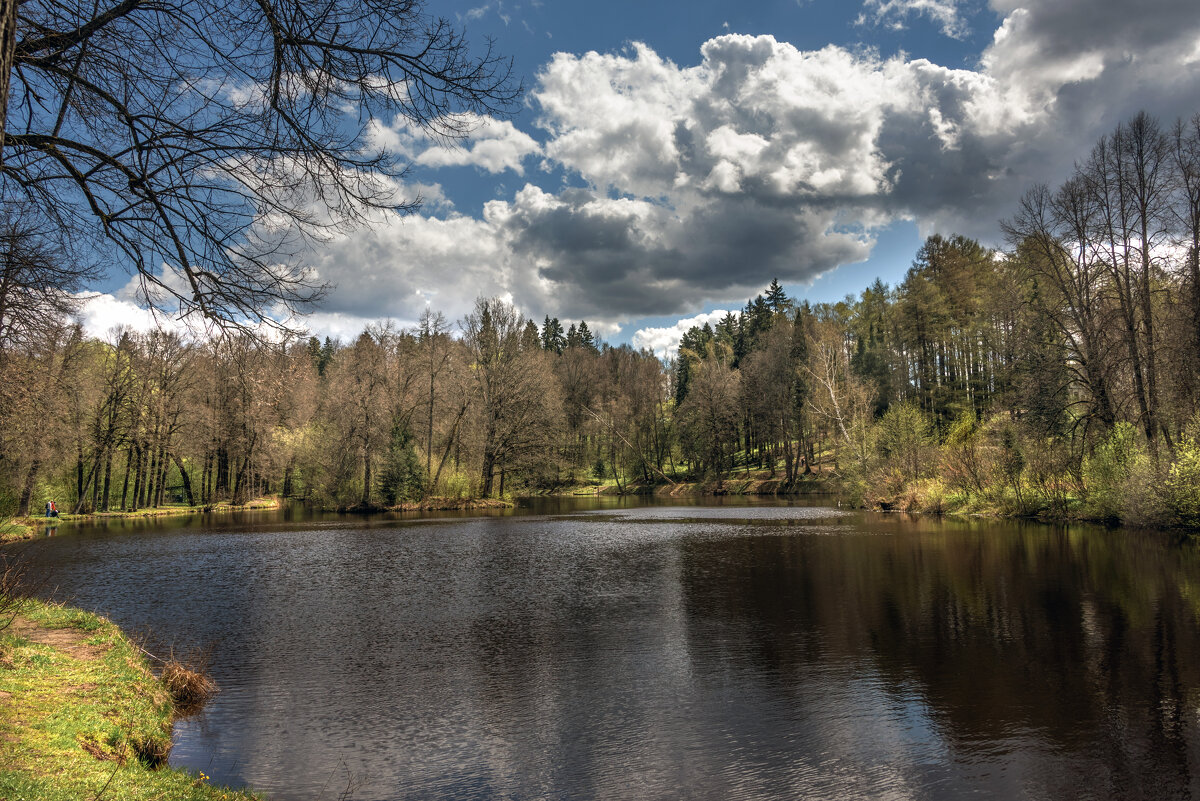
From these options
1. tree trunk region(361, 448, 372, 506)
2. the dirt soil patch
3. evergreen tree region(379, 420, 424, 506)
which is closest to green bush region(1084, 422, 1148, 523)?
the dirt soil patch

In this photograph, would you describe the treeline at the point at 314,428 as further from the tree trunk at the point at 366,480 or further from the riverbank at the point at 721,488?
the riverbank at the point at 721,488

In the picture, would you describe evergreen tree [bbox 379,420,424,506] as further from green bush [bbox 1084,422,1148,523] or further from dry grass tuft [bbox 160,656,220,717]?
green bush [bbox 1084,422,1148,523]

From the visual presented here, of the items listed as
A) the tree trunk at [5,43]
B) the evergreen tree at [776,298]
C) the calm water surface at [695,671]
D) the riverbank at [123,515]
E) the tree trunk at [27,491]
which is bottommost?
the calm water surface at [695,671]

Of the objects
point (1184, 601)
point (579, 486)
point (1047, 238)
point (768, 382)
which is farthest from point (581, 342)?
point (1184, 601)

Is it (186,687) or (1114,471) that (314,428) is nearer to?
(186,687)

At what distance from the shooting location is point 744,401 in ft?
240

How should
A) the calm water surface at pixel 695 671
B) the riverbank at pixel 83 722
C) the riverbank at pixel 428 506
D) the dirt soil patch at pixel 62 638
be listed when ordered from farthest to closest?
the riverbank at pixel 428 506 < the dirt soil patch at pixel 62 638 < the calm water surface at pixel 695 671 < the riverbank at pixel 83 722

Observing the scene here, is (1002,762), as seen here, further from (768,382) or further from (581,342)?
(581,342)

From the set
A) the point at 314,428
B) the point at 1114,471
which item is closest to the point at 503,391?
the point at 314,428

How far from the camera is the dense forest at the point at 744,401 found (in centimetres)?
2652

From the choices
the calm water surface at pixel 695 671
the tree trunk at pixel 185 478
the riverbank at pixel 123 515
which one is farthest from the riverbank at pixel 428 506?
the calm water surface at pixel 695 671

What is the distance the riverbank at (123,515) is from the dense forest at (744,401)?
4.80ft

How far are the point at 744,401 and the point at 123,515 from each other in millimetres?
57547

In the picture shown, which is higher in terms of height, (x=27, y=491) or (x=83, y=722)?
(x=27, y=491)
